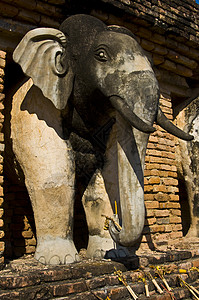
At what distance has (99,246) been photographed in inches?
138

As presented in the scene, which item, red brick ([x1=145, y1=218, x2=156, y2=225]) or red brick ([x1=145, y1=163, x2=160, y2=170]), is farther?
red brick ([x1=145, y1=163, x2=160, y2=170])

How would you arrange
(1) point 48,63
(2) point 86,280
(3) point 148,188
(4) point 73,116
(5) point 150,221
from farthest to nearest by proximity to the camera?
(3) point 148,188 → (5) point 150,221 → (4) point 73,116 → (1) point 48,63 → (2) point 86,280

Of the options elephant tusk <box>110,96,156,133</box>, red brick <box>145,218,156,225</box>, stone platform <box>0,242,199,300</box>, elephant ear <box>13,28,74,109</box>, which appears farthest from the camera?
red brick <box>145,218,156,225</box>

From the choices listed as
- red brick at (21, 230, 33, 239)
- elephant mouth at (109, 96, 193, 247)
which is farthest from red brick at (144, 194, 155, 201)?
elephant mouth at (109, 96, 193, 247)

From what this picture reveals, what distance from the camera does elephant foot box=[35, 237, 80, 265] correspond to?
2.94 metres

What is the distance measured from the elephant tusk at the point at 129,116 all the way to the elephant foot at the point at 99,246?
128 centimetres

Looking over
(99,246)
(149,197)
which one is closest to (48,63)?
(99,246)

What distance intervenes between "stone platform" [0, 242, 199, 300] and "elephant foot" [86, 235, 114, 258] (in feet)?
1.23

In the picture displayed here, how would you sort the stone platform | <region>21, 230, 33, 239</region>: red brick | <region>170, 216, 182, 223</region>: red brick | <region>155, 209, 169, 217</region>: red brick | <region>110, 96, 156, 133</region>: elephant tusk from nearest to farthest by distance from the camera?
the stone platform
<region>110, 96, 156, 133</region>: elephant tusk
<region>21, 230, 33, 239</region>: red brick
<region>155, 209, 169, 217</region>: red brick
<region>170, 216, 182, 223</region>: red brick

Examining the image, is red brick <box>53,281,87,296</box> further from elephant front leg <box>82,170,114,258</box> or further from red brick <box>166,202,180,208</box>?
red brick <box>166,202,180,208</box>

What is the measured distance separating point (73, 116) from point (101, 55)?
0.63m

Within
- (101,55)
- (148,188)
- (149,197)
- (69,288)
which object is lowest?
(69,288)

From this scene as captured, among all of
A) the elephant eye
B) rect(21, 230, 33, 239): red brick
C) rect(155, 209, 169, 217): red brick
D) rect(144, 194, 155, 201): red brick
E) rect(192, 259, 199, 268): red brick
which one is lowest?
rect(192, 259, 199, 268): red brick

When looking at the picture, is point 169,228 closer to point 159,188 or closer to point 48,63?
point 159,188
